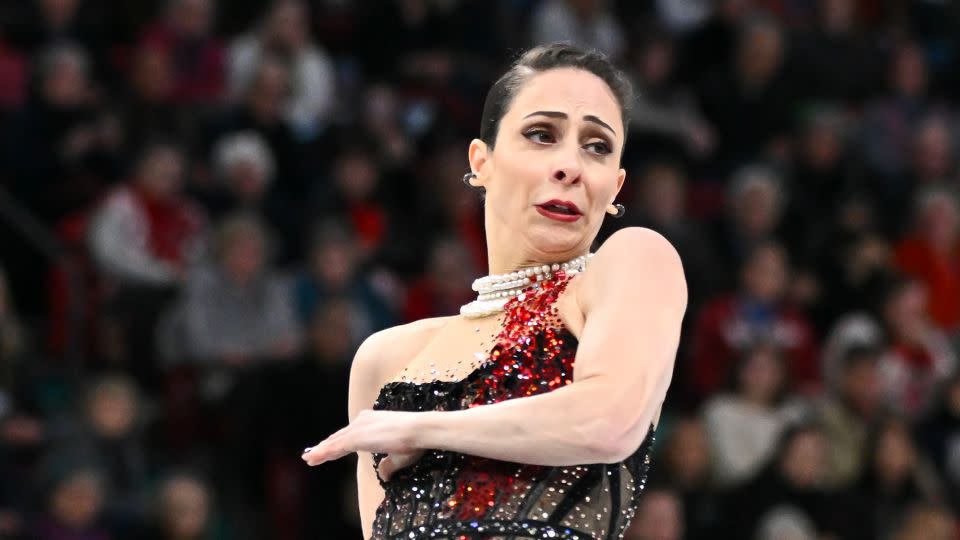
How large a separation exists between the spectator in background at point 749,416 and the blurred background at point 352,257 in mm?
16

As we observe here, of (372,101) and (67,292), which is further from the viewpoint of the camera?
(372,101)

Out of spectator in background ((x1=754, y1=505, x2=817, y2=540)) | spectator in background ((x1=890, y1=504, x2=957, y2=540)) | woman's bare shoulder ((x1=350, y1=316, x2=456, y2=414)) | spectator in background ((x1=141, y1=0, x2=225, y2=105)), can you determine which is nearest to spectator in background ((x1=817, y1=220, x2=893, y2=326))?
spectator in background ((x1=890, y1=504, x2=957, y2=540))

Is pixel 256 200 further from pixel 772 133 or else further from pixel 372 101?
pixel 772 133

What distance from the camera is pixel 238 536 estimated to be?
7.39 meters

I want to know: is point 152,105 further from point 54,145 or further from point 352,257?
point 352,257

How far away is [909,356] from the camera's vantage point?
9.10 m

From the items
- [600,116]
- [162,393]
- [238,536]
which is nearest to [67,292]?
[162,393]

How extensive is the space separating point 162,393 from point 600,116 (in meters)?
5.26

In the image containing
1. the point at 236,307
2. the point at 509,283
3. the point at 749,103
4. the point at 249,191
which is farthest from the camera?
the point at 749,103

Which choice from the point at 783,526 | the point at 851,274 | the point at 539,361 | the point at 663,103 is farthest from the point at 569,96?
the point at 663,103

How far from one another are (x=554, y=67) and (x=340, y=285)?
5195 mm

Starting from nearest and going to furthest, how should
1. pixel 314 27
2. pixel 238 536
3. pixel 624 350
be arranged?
1. pixel 624 350
2. pixel 238 536
3. pixel 314 27

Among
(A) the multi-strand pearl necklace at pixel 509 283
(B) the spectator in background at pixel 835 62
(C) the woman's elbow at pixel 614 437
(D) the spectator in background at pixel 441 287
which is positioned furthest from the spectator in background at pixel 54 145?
(C) the woman's elbow at pixel 614 437

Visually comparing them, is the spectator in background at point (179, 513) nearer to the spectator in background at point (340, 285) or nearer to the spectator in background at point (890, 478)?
the spectator in background at point (340, 285)
